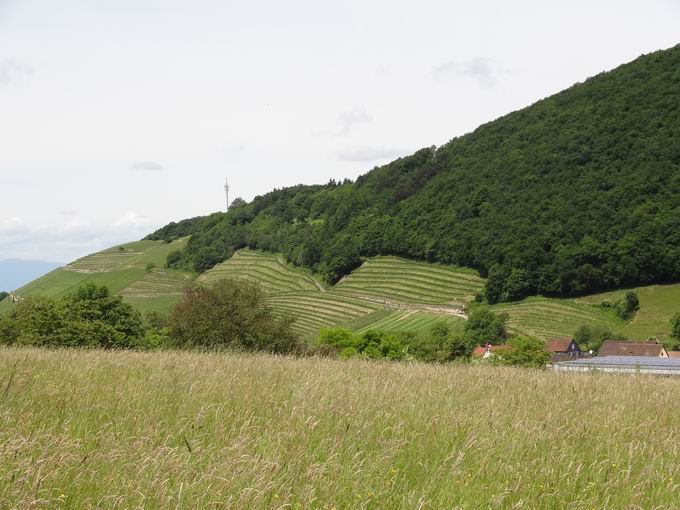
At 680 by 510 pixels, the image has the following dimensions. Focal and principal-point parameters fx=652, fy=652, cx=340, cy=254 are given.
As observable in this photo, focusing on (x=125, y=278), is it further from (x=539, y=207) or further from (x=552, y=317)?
(x=552, y=317)

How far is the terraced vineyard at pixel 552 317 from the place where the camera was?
90562mm

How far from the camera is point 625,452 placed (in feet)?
16.5

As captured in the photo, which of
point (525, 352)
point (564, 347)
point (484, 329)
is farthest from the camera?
point (484, 329)

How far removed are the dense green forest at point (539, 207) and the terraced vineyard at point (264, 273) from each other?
392 cm

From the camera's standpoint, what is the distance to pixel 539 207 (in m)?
138

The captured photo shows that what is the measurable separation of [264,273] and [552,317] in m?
72.7

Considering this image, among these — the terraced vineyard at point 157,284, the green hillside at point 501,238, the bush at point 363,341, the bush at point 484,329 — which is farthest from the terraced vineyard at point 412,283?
the bush at point 363,341

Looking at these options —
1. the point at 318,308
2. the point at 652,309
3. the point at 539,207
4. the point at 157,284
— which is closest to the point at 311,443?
the point at 652,309

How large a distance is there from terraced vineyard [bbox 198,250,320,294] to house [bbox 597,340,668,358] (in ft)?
226

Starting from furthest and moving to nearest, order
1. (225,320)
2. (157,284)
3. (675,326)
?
(157,284) → (675,326) → (225,320)

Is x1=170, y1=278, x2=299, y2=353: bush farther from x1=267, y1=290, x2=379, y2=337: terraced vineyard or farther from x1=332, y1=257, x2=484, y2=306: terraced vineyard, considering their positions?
x1=332, y1=257, x2=484, y2=306: terraced vineyard

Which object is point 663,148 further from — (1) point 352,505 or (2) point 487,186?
(1) point 352,505

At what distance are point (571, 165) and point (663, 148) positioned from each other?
21.1 m

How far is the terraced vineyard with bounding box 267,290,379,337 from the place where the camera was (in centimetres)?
10156
